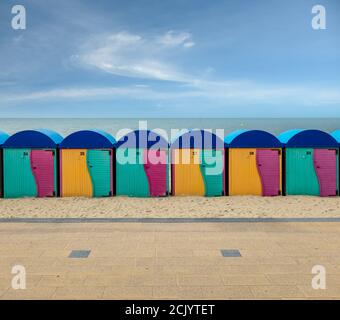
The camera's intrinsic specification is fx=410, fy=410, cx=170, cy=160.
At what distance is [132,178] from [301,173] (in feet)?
14.5

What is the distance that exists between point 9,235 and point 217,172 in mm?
5534

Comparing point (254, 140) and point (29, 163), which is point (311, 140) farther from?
point (29, 163)

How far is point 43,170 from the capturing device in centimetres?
1055

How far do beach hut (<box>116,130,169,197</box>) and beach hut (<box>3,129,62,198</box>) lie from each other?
1.77 m

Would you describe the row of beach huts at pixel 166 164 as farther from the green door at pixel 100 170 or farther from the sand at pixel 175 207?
the sand at pixel 175 207

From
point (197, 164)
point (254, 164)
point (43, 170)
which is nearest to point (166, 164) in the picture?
point (197, 164)

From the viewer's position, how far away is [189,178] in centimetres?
1070

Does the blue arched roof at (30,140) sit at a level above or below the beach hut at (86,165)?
above

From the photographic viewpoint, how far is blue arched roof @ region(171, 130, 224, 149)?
1050 cm

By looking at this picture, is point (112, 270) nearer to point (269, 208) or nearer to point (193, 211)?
point (193, 211)

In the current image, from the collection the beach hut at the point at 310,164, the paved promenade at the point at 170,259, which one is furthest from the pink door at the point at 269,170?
the paved promenade at the point at 170,259

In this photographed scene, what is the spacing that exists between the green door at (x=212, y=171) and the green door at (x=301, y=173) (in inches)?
68.9

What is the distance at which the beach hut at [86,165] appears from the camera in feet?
34.6
